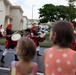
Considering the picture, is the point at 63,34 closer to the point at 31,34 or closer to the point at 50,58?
the point at 50,58

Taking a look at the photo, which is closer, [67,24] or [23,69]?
[67,24]

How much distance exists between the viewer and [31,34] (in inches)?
540

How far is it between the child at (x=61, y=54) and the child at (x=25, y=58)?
0.34 metres

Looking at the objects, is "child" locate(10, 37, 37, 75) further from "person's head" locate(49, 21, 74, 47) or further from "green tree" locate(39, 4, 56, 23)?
"green tree" locate(39, 4, 56, 23)

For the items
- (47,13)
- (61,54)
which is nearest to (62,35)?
(61,54)

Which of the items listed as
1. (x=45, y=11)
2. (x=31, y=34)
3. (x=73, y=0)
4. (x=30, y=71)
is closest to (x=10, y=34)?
(x=31, y=34)

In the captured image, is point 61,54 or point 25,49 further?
point 25,49

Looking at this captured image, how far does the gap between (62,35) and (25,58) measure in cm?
59

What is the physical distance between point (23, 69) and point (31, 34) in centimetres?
1035

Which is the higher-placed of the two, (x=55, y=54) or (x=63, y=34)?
(x=63, y=34)

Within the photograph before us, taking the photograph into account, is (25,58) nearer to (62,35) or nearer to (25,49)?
(25,49)

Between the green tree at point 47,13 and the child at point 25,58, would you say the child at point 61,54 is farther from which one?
the green tree at point 47,13

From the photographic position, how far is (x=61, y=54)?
306cm

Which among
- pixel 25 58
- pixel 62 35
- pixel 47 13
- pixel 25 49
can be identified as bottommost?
pixel 25 58
